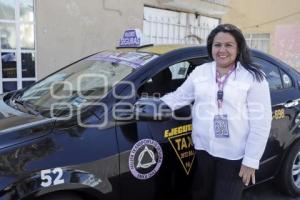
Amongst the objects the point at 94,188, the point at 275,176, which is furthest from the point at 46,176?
the point at 275,176

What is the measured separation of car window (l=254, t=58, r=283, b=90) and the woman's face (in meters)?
1.13

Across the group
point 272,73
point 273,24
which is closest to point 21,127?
point 272,73

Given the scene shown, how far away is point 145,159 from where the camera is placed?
248cm

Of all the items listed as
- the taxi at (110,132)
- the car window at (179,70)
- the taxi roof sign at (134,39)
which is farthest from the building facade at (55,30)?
the car window at (179,70)

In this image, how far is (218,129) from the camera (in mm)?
2326

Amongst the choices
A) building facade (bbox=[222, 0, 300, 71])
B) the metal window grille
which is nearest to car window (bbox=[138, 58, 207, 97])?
building facade (bbox=[222, 0, 300, 71])

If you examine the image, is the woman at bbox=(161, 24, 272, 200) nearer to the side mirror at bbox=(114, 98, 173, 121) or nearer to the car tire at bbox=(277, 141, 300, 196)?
the side mirror at bbox=(114, 98, 173, 121)

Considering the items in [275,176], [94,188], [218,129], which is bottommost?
[275,176]

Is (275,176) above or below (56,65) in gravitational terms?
below

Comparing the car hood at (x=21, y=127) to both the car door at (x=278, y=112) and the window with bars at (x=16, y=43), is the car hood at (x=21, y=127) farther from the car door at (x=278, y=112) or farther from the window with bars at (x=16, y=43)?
the window with bars at (x=16, y=43)

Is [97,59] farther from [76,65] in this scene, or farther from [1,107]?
[1,107]

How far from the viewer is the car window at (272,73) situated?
3350 mm

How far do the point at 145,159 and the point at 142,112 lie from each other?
0.32m

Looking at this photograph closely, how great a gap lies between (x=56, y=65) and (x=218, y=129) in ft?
17.7
